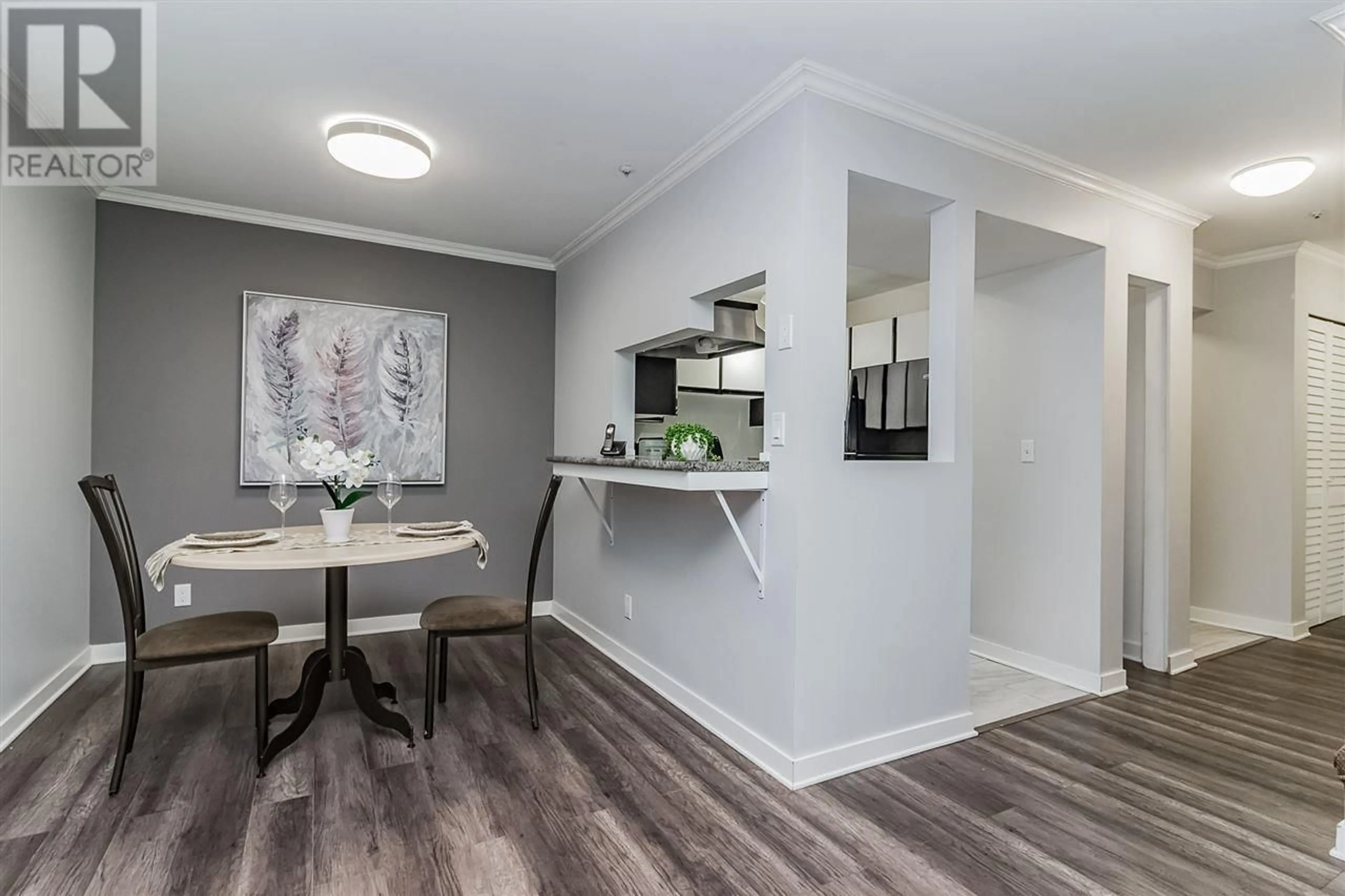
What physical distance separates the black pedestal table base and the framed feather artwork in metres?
1.46

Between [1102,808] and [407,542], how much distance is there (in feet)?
8.61

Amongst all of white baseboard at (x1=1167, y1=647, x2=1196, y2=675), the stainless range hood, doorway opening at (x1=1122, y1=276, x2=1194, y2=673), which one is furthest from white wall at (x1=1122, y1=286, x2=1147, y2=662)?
the stainless range hood

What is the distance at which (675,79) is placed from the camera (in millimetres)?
2348

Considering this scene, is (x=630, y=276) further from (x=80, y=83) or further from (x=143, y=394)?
(x=143, y=394)

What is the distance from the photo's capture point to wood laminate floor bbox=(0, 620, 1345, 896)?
1.79 metres

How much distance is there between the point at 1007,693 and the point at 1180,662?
3.88ft

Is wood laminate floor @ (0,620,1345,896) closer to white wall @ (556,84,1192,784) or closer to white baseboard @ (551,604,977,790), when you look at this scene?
white baseboard @ (551,604,977,790)

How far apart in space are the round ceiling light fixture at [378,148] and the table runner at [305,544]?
1.54 metres

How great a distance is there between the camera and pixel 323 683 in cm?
263

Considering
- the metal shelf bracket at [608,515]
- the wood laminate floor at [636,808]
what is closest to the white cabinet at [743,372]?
the metal shelf bracket at [608,515]

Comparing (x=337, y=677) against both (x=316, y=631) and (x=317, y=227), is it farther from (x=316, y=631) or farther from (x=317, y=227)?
(x=317, y=227)

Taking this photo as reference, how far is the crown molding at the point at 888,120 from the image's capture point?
2316mm

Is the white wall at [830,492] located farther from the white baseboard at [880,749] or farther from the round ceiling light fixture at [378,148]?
the round ceiling light fixture at [378,148]

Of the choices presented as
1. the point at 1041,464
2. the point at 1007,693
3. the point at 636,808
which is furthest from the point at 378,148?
the point at 1007,693
